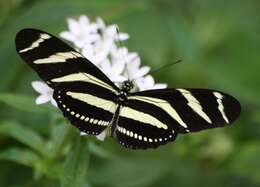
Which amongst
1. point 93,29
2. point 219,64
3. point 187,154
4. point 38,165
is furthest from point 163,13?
point 38,165

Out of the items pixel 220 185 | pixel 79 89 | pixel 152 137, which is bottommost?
pixel 220 185

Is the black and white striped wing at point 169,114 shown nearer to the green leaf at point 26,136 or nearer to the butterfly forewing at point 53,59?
the butterfly forewing at point 53,59

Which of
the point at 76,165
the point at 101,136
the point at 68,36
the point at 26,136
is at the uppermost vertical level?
the point at 68,36

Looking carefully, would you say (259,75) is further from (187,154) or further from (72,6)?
(72,6)

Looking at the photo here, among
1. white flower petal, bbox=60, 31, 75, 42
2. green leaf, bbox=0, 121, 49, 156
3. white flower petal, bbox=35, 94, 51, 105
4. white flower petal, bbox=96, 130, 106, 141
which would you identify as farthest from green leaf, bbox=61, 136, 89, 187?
white flower petal, bbox=60, 31, 75, 42

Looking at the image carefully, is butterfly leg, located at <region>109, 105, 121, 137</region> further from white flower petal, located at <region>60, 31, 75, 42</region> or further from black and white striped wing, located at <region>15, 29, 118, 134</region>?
white flower petal, located at <region>60, 31, 75, 42</region>

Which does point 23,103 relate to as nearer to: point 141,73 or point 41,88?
point 41,88

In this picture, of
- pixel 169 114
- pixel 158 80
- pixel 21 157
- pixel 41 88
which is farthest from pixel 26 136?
pixel 158 80

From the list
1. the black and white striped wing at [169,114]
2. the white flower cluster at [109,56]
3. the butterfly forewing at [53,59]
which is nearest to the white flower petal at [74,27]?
the white flower cluster at [109,56]
